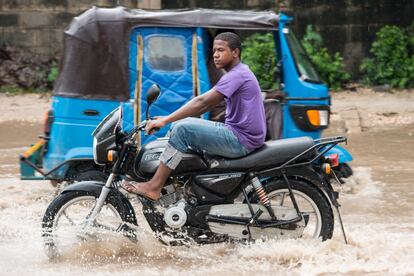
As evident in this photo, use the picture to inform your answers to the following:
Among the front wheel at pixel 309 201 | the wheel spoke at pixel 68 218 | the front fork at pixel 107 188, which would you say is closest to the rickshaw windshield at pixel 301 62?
the front wheel at pixel 309 201

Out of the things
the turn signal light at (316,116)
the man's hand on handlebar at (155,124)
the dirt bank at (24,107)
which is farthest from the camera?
the dirt bank at (24,107)

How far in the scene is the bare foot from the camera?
20.8 feet

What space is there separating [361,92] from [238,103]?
352 inches

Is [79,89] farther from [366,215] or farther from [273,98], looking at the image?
[366,215]

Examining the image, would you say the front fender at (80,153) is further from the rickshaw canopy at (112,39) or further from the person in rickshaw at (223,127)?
the person in rickshaw at (223,127)

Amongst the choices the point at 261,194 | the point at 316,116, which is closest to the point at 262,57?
the point at 316,116

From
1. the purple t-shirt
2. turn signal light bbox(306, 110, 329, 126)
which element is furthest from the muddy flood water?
turn signal light bbox(306, 110, 329, 126)

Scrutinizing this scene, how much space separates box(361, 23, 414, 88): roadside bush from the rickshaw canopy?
6.99 metres

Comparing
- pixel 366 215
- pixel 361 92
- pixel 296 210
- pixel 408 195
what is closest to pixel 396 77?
pixel 361 92

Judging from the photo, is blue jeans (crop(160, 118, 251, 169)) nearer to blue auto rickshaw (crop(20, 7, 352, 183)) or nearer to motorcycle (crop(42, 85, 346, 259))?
motorcycle (crop(42, 85, 346, 259))

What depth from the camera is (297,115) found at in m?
8.48

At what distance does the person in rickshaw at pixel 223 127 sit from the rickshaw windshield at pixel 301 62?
2232mm

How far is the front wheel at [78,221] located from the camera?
6.45 meters

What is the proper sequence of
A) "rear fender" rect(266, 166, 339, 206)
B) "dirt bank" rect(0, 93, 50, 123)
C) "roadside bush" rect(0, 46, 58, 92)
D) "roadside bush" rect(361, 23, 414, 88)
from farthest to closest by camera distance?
"roadside bush" rect(0, 46, 58, 92)
"roadside bush" rect(361, 23, 414, 88)
"dirt bank" rect(0, 93, 50, 123)
"rear fender" rect(266, 166, 339, 206)
